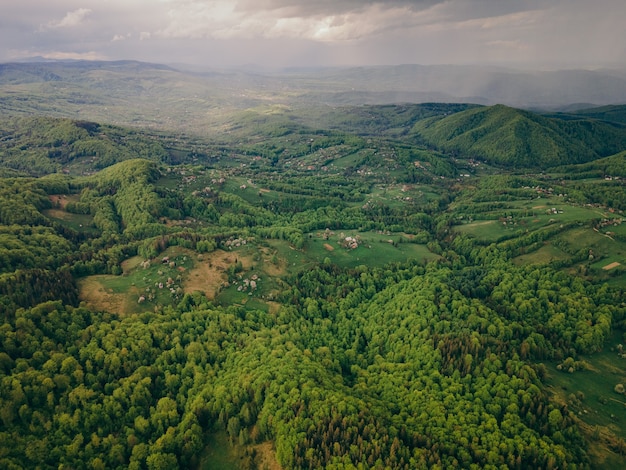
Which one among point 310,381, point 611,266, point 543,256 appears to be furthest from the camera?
point 543,256

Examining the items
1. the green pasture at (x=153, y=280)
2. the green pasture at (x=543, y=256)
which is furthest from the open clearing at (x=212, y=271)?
the green pasture at (x=543, y=256)

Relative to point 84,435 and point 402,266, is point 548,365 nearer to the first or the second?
point 402,266

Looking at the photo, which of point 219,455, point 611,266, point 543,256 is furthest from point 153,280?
point 611,266

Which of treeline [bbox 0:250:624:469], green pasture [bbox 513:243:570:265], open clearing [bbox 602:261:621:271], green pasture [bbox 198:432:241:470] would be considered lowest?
green pasture [bbox 198:432:241:470]

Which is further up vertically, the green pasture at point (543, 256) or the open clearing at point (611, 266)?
the open clearing at point (611, 266)

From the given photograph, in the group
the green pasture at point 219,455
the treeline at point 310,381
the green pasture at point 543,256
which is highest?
the green pasture at point 543,256

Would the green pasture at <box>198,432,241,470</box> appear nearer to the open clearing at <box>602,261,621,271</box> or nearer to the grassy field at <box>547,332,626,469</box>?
the grassy field at <box>547,332,626,469</box>

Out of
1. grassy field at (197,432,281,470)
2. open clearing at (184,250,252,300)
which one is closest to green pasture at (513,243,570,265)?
open clearing at (184,250,252,300)

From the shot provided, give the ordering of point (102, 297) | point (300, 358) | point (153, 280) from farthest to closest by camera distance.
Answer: point (153, 280)
point (102, 297)
point (300, 358)

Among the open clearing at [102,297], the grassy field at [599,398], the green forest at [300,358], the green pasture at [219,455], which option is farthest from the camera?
the open clearing at [102,297]

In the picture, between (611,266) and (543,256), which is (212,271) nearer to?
(543,256)

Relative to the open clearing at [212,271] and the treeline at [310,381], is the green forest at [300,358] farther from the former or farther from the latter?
the open clearing at [212,271]

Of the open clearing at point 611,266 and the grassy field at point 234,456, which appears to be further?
the open clearing at point 611,266

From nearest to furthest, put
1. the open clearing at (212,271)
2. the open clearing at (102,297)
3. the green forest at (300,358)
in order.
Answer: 1. the green forest at (300,358)
2. the open clearing at (102,297)
3. the open clearing at (212,271)
